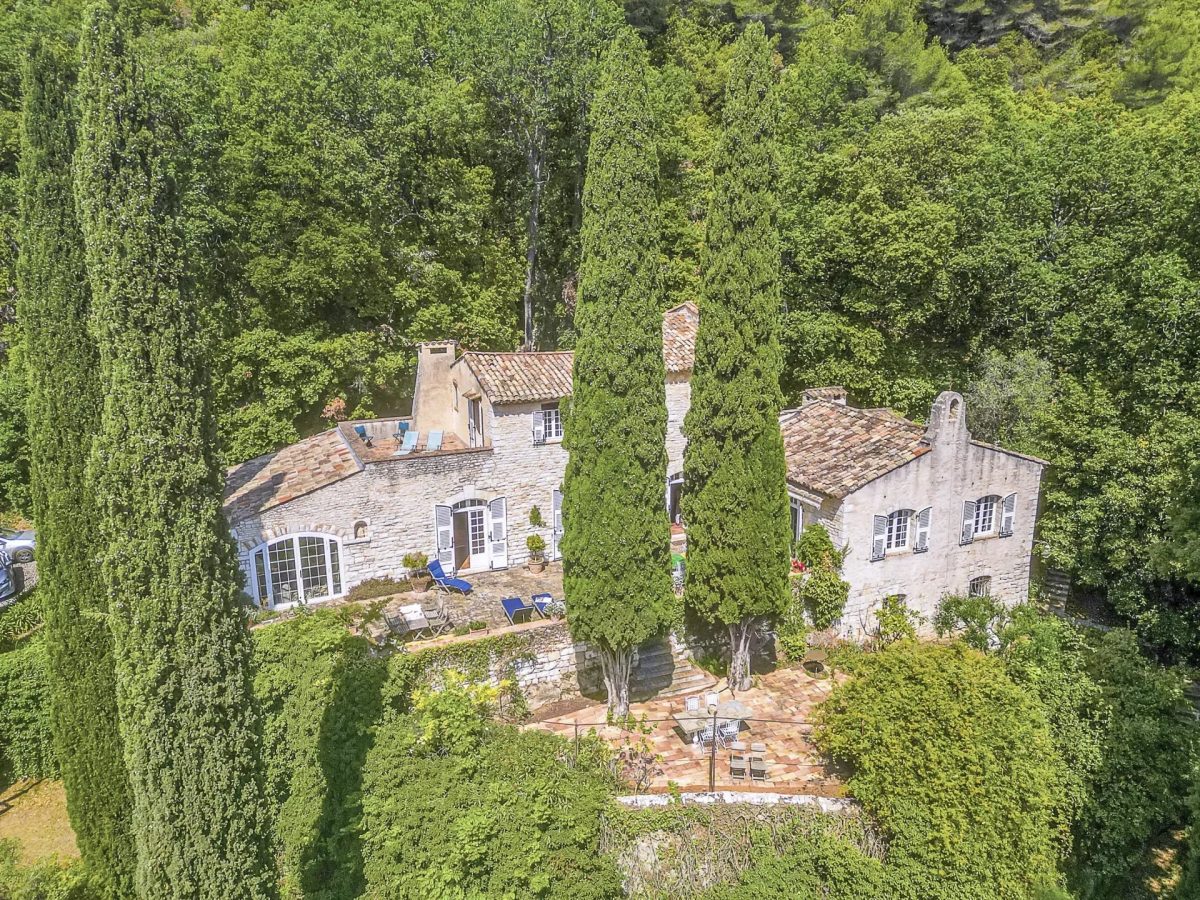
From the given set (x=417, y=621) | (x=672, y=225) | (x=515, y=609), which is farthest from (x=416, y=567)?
(x=672, y=225)

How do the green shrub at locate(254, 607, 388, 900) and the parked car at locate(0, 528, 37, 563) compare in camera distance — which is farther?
the parked car at locate(0, 528, 37, 563)

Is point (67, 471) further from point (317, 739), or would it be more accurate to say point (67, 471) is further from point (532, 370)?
point (532, 370)

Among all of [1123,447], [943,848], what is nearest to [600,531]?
[943,848]

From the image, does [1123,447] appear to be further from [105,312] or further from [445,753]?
[105,312]

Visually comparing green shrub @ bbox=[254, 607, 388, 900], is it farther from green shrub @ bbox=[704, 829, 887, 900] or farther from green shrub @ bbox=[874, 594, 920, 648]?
A: green shrub @ bbox=[874, 594, 920, 648]

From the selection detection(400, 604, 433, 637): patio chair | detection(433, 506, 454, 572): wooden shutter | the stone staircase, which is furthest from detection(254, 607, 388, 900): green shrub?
the stone staircase
